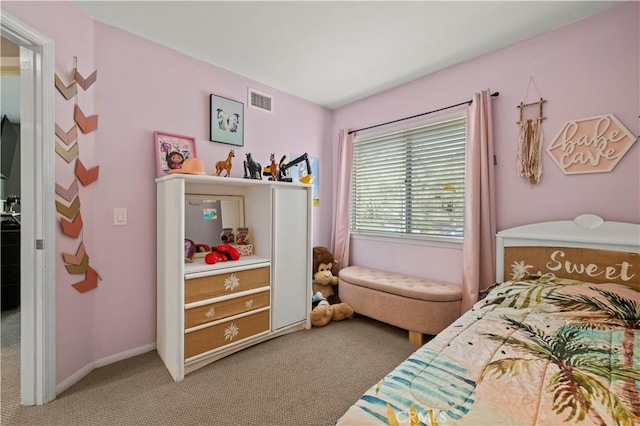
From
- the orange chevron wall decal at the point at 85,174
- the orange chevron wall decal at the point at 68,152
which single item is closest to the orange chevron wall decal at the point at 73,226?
the orange chevron wall decal at the point at 85,174

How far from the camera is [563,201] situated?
6.60 feet

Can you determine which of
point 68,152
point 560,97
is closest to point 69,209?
point 68,152

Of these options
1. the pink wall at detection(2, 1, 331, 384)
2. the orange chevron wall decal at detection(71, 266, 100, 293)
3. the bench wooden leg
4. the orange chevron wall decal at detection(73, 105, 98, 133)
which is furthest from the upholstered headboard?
the orange chevron wall decal at detection(73, 105, 98, 133)

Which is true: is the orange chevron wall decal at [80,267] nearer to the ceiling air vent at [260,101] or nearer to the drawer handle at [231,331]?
the drawer handle at [231,331]

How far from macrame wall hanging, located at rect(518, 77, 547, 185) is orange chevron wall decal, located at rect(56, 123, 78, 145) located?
3.25 meters

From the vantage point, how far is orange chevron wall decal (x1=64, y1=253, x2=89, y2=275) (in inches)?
70.9

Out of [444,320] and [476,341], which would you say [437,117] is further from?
[476,341]

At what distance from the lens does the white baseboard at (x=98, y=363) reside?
1742mm

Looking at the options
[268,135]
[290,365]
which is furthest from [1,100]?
[290,365]

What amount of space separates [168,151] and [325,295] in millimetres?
2129

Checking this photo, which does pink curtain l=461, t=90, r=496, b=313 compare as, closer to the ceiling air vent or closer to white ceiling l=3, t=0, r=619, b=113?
white ceiling l=3, t=0, r=619, b=113

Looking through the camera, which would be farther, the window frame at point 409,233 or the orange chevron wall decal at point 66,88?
the window frame at point 409,233

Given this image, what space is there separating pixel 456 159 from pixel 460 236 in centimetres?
72

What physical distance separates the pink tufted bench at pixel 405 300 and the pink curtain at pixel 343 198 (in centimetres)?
51
